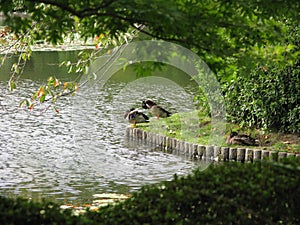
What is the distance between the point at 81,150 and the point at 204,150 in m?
2.03

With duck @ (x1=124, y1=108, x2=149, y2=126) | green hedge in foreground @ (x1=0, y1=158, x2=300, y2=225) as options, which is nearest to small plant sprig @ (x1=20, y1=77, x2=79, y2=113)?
duck @ (x1=124, y1=108, x2=149, y2=126)

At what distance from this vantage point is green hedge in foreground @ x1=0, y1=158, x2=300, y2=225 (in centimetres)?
413

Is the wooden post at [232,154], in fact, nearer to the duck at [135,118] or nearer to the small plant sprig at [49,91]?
the duck at [135,118]

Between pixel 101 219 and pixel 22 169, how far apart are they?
17.2 ft

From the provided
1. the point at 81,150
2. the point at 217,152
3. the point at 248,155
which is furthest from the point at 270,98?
the point at 81,150

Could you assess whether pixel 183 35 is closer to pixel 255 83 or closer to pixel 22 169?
pixel 22 169

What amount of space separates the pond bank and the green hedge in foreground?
4503mm

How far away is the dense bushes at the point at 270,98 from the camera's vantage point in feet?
32.8

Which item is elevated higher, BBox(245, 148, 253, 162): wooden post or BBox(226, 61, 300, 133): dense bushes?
BBox(226, 61, 300, 133): dense bushes

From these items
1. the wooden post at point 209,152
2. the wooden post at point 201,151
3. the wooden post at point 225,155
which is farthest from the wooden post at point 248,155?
the wooden post at point 201,151

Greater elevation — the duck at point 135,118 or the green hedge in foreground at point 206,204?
the duck at point 135,118

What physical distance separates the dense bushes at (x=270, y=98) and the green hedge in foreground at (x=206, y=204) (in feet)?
17.5

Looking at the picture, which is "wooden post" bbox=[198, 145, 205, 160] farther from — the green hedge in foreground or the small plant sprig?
the green hedge in foreground

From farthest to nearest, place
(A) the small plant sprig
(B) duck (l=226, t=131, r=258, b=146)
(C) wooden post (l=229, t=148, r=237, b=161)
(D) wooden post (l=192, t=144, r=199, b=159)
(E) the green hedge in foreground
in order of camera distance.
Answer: (D) wooden post (l=192, t=144, r=199, b=159)
(B) duck (l=226, t=131, r=258, b=146)
(C) wooden post (l=229, t=148, r=237, b=161)
(A) the small plant sprig
(E) the green hedge in foreground
